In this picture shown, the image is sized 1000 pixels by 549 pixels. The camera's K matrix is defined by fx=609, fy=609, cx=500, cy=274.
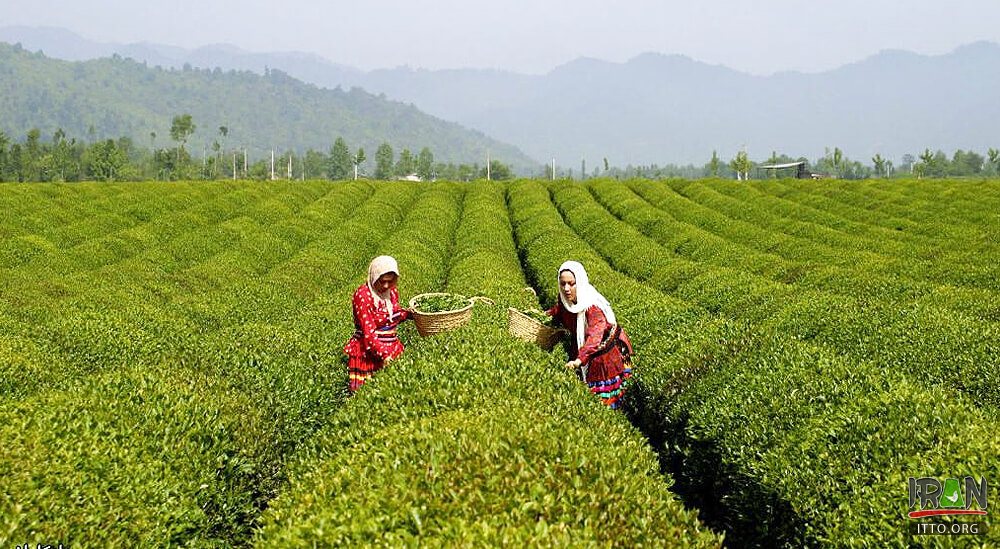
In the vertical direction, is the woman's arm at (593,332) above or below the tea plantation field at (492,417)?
above

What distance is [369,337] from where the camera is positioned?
8.59 meters

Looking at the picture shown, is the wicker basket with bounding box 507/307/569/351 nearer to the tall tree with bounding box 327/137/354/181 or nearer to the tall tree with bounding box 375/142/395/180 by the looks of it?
the tall tree with bounding box 375/142/395/180

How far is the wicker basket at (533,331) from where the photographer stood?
9445mm

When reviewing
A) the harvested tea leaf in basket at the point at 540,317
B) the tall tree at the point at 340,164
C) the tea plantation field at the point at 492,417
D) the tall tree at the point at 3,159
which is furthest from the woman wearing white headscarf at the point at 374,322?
the tall tree at the point at 340,164

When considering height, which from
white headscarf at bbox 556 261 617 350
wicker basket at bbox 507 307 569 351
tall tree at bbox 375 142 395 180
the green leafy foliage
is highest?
tall tree at bbox 375 142 395 180

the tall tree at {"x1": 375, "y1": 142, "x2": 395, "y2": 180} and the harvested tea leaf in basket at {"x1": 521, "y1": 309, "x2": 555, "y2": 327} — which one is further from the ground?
the tall tree at {"x1": 375, "y1": 142, "x2": 395, "y2": 180}

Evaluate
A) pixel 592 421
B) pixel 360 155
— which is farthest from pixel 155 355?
pixel 360 155

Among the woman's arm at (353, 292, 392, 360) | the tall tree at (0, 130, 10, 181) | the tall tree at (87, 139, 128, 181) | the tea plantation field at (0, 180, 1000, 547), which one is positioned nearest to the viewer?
the tea plantation field at (0, 180, 1000, 547)

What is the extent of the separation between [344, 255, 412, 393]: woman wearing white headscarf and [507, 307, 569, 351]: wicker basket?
180 cm

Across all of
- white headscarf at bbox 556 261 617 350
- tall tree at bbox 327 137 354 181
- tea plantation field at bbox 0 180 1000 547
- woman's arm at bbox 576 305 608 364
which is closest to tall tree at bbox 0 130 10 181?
tall tree at bbox 327 137 354 181

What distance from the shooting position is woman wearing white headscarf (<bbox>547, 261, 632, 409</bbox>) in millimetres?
8445

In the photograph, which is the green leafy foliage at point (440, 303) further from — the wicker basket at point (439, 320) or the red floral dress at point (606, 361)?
the red floral dress at point (606, 361)

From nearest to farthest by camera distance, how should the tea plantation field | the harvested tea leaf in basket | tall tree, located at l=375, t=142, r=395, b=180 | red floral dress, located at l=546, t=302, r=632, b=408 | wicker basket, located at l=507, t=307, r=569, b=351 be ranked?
the tea plantation field < red floral dress, located at l=546, t=302, r=632, b=408 < wicker basket, located at l=507, t=307, r=569, b=351 < the harvested tea leaf in basket < tall tree, located at l=375, t=142, r=395, b=180

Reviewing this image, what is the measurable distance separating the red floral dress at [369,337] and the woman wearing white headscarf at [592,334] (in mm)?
2514
